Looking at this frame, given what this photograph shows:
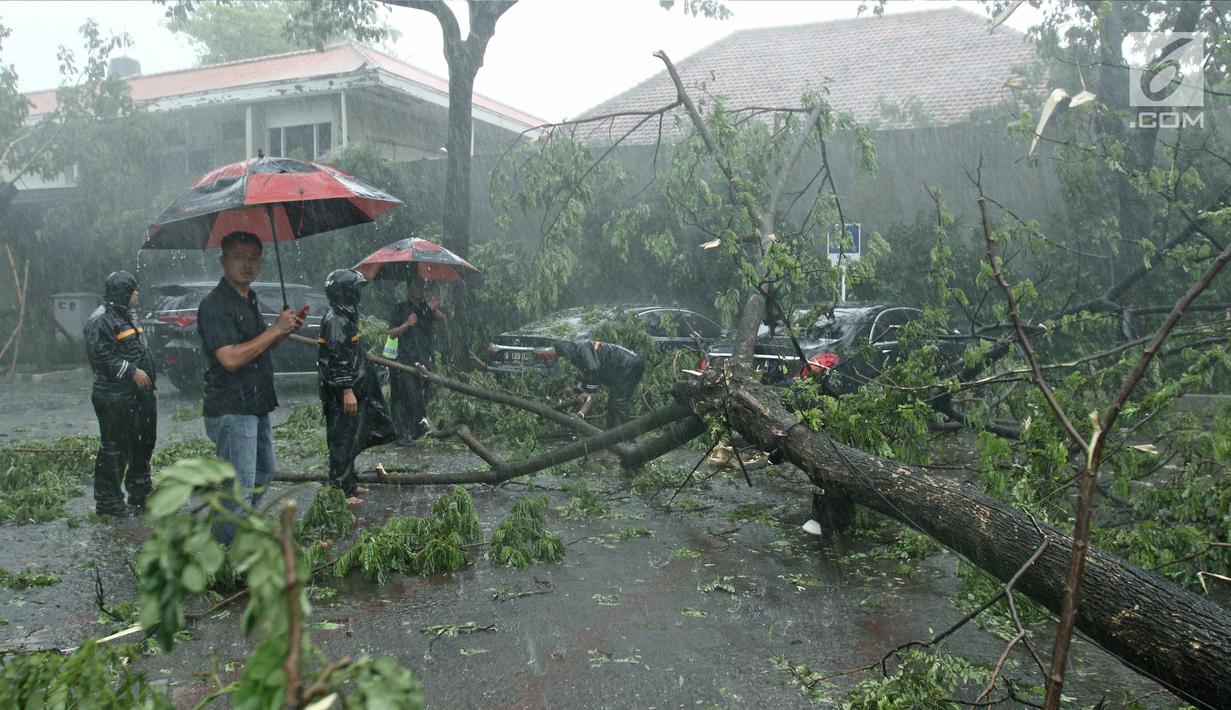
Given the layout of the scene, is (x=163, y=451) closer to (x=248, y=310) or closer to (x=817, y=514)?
(x=248, y=310)

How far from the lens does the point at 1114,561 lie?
3.44 metres

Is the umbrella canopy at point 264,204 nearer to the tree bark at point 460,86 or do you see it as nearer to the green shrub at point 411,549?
the green shrub at point 411,549

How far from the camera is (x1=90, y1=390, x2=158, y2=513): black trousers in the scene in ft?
20.8

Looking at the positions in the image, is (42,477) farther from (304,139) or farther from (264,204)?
(304,139)

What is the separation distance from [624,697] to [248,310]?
293 centimetres

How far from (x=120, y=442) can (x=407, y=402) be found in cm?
323

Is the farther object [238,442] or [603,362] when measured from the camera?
[603,362]

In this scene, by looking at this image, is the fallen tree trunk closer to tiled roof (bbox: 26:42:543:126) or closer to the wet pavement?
the wet pavement

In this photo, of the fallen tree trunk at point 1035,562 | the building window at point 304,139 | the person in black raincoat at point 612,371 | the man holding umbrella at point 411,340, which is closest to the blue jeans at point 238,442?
the fallen tree trunk at point 1035,562

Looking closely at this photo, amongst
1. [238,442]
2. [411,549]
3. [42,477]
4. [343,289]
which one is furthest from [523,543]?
[42,477]

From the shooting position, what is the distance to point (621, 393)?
901cm

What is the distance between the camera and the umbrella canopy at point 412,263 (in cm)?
970

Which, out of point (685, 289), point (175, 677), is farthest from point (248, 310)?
point (685, 289)
